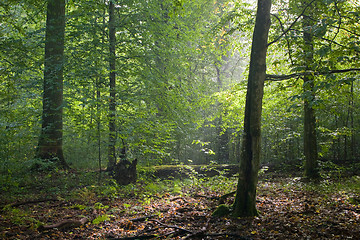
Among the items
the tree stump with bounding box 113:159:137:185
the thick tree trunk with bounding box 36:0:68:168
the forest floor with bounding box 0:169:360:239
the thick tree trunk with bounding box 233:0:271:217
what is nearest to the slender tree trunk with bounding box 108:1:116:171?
the tree stump with bounding box 113:159:137:185

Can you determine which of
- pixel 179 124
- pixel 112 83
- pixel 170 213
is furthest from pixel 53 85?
pixel 170 213

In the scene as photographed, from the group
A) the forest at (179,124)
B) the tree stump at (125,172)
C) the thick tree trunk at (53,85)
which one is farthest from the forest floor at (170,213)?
the thick tree trunk at (53,85)

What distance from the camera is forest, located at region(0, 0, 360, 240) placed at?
4.78 m

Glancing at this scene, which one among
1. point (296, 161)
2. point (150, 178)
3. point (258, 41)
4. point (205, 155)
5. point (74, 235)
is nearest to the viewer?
point (74, 235)

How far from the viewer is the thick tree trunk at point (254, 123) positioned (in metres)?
5.02

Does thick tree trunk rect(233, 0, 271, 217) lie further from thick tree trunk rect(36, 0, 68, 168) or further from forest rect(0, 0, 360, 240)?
thick tree trunk rect(36, 0, 68, 168)

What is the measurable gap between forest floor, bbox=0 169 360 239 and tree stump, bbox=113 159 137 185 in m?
0.64

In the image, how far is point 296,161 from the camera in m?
12.3

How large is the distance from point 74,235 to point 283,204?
459 centimetres

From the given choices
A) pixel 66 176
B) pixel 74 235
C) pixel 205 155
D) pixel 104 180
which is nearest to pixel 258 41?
pixel 74 235

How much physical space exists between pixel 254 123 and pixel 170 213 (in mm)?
2859

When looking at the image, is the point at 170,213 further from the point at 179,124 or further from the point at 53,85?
the point at 53,85

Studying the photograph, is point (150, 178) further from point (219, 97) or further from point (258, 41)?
point (258, 41)

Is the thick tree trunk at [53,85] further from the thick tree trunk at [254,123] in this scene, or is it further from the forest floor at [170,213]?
the thick tree trunk at [254,123]
